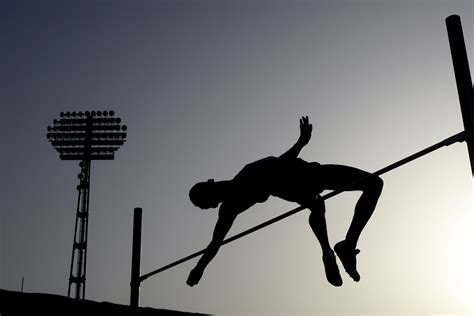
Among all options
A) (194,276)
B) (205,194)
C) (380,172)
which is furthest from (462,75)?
(194,276)

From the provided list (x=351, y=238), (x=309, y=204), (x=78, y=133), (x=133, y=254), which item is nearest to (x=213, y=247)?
(x=309, y=204)

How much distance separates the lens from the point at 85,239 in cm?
2203

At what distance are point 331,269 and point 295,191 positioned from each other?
94cm


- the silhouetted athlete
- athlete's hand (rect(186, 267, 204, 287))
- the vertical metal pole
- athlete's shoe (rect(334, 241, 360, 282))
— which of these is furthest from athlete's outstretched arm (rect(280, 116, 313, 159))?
the vertical metal pole

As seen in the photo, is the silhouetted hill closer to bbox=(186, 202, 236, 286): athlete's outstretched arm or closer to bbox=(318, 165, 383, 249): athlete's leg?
bbox=(186, 202, 236, 286): athlete's outstretched arm

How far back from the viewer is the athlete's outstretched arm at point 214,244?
20.8 feet

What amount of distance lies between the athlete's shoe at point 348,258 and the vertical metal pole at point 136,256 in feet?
11.6

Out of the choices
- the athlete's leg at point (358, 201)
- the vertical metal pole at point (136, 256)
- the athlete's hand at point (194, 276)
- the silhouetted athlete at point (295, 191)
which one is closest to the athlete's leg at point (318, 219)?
the silhouetted athlete at point (295, 191)

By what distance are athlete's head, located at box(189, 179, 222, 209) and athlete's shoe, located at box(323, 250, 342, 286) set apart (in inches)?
52.4

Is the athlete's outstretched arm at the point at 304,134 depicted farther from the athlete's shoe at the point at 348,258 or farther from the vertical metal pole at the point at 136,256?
the vertical metal pole at the point at 136,256

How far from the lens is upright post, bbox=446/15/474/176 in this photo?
5.00 meters

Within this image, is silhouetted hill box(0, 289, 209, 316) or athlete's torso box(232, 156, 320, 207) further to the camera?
athlete's torso box(232, 156, 320, 207)

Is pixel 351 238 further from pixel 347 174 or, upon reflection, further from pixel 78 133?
pixel 78 133

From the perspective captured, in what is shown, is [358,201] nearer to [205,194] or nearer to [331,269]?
[331,269]
